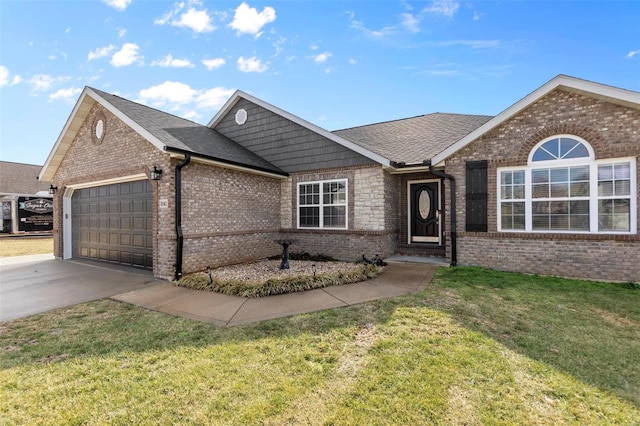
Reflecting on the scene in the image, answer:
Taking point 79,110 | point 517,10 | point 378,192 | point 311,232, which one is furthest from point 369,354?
→ point 79,110

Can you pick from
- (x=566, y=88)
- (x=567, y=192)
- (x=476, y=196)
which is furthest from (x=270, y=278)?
(x=566, y=88)

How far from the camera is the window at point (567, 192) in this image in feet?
22.4

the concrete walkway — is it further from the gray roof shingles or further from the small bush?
the gray roof shingles

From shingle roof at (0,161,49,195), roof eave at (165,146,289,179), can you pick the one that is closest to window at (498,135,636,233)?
roof eave at (165,146,289,179)

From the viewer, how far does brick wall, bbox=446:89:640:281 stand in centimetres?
674

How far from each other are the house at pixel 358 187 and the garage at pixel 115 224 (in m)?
0.07

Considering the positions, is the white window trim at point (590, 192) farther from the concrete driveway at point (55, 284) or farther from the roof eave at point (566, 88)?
the concrete driveway at point (55, 284)

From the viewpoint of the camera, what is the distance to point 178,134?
8977mm

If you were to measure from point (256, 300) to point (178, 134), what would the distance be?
617cm

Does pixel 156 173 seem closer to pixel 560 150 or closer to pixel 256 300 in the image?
pixel 256 300

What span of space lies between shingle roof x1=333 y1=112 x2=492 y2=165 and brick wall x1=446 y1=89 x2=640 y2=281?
1.77 meters

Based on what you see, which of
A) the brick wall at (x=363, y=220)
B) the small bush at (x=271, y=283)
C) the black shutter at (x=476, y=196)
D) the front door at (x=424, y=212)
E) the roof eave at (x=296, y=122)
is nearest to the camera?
the small bush at (x=271, y=283)

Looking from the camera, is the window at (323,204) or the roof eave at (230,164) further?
the window at (323,204)

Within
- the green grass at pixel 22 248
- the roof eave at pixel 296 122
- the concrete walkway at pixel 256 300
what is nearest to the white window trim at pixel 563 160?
the roof eave at pixel 296 122
